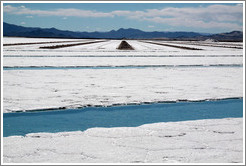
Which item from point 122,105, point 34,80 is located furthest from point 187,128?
point 34,80

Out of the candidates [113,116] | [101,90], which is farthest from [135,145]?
[101,90]

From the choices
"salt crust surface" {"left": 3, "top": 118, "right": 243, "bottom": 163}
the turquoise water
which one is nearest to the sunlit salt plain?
"salt crust surface" {"left": 3, "top": 118, "right": 243, "bottom": 163}

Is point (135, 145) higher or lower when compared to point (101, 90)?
lower

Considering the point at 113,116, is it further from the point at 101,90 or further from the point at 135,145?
the point at 101,90

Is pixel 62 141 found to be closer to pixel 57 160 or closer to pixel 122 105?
pixel 57 160

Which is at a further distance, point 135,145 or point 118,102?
point 118,102

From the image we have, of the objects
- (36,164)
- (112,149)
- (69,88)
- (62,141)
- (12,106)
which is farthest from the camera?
(69,88)
